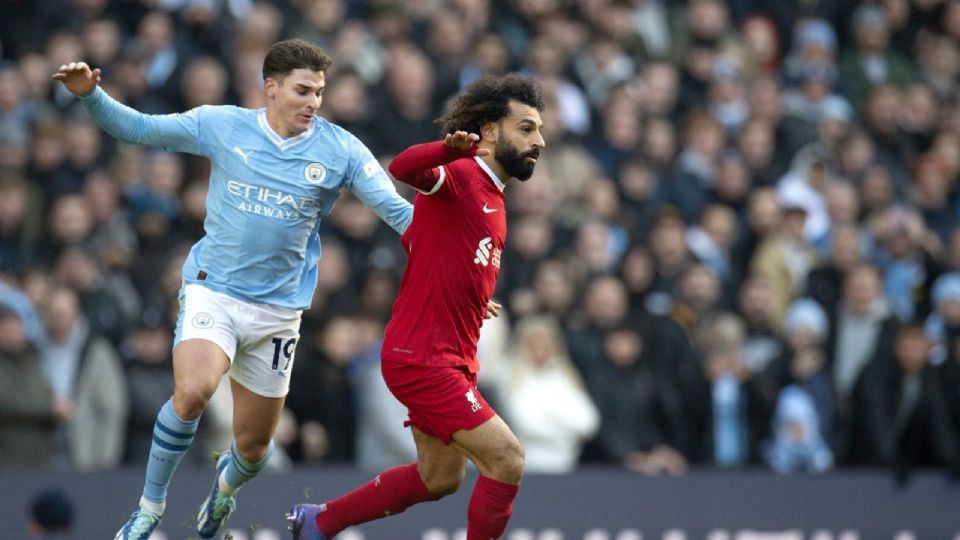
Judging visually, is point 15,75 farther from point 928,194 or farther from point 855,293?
point 928,194

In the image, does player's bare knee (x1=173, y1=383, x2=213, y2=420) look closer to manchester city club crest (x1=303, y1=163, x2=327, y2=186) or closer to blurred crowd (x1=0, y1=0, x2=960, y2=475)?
manchester city club crest (x1=303, y1=163, x2=327, y2=186)

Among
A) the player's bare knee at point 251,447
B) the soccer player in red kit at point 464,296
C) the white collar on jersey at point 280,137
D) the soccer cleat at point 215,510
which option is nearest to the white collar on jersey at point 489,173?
the soccer player in red kit at point 464,296

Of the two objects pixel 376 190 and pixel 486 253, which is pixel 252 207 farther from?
pixel 486 253

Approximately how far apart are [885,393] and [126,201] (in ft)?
21.2

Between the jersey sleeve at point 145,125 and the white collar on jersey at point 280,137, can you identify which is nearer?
the jersey sleeve at point 145,125

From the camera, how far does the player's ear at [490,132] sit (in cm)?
920

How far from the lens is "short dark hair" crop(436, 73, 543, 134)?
9211mm

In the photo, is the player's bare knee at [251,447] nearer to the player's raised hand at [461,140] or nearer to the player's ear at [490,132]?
the player's ear at [490,132]

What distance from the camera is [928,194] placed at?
55.7 feet

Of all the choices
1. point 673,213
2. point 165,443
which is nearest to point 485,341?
point 673,213

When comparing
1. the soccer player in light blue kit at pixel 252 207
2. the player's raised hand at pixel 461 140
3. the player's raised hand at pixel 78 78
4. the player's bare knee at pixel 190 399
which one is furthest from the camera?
the soccer player in light blue kit at pixel 252 207

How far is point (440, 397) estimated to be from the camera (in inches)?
354

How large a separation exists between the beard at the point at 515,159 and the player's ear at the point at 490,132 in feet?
0.13

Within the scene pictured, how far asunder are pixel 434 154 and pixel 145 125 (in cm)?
171
